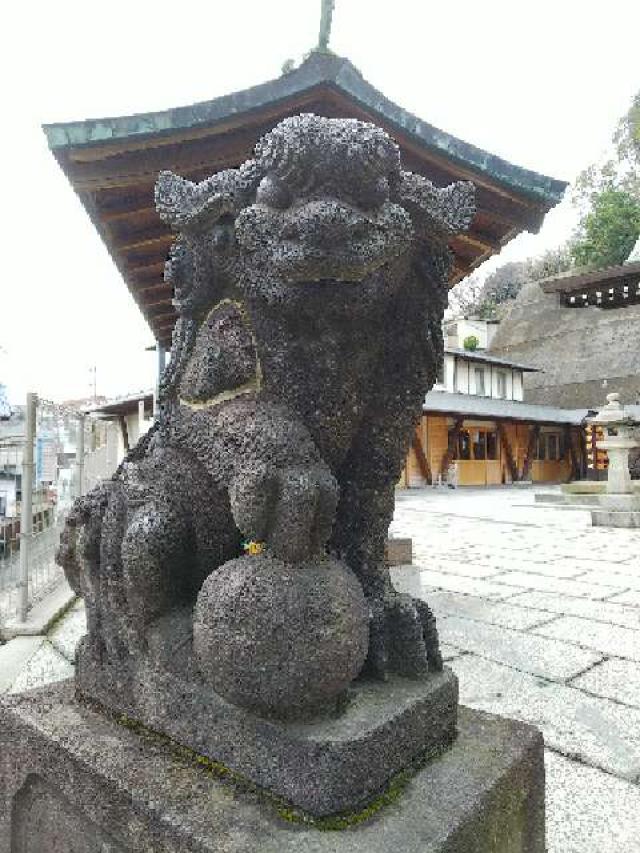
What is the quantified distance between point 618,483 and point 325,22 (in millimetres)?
9680

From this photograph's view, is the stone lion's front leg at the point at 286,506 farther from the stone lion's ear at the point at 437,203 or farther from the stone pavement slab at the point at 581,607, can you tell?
the stone pavement slab at the point at 581,607

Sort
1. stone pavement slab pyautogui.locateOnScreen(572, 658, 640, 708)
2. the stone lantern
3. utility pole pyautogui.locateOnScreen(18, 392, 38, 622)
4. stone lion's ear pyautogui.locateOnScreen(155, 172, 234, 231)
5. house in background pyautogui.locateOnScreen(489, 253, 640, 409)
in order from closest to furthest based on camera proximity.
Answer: stone lion's ear pyautogui.locateOnScreen(155, 172, 234, 231)
stone pavement slab pyautogui.locateOnScreen(572, 658, 640, 708)
utility pole pyautogui.locateOnScreen(18, 392, 38, 622)
the stone lantern
house in background pyautogui.locateOnScreen(489, 253, 640, 409)

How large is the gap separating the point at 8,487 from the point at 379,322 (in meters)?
3.94

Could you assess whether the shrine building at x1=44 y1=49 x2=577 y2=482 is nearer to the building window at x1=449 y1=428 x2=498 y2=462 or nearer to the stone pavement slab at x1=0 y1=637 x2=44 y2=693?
the stone pavement slab at x1=0 y1=637 x2=44 y2=693

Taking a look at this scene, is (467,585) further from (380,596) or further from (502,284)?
(502,284)

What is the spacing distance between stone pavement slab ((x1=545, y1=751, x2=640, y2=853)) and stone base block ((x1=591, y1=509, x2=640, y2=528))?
775cm

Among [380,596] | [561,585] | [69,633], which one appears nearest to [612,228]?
[561,585]

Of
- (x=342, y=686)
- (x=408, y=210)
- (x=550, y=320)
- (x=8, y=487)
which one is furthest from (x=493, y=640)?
(x=550, y=320)

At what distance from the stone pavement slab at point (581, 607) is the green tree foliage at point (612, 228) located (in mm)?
28012

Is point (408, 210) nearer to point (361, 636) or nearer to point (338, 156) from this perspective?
point (338, 156)

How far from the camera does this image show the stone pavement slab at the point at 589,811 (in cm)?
144

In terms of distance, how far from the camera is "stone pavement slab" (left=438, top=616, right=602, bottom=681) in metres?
2.65

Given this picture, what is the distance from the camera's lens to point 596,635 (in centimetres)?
314

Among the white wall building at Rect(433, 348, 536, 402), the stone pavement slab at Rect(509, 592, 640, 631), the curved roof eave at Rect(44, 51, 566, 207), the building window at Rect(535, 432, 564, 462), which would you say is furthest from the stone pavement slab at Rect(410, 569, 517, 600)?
the building window at Rect(535, 432, 564, 462)
